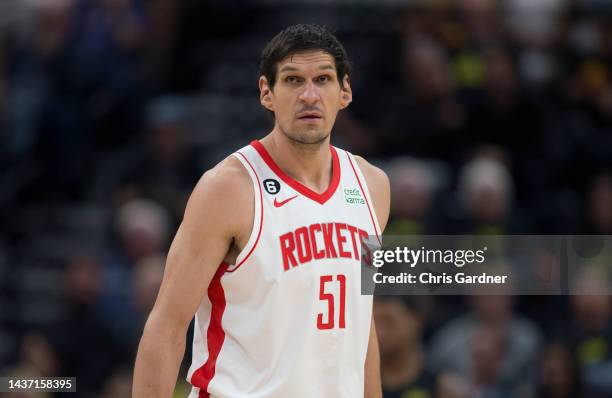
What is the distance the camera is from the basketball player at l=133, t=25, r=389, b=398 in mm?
4320

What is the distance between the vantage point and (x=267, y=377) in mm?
4375

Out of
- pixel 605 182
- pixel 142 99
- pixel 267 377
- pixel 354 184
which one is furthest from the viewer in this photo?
pixel 142 99

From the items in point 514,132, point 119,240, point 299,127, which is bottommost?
point 299,127

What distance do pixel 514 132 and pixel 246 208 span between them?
539 centimetres

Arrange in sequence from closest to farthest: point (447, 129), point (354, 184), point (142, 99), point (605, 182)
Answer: point (354, 184) < point (605, 182) < point (447, 129) < point (142, 99)

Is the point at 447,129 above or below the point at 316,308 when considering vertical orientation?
above

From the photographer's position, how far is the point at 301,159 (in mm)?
4656

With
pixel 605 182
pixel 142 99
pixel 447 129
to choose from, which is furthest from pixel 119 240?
pixel 605 182

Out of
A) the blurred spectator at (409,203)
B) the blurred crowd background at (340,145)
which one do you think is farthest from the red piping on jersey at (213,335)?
the blurred spectator at (409,203)

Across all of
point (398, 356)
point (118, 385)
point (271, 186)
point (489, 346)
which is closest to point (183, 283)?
point (271, 186)

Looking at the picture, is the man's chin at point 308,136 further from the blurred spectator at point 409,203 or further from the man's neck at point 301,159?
the blurred spectator at point 409,203

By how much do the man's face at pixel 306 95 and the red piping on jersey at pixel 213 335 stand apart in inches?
23.6

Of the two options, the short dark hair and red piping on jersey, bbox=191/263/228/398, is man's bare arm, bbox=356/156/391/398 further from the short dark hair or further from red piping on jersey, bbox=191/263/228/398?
red piping on jersey, bbox=191/263/228/398

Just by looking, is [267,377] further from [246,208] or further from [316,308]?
[246,208]
